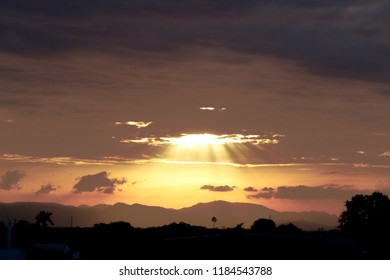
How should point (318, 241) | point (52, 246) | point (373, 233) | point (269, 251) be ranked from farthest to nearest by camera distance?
point (373, 233), point (52, 246), point (318, 241), point (269, 251)

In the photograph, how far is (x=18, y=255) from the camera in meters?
101

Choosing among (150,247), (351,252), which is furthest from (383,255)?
(150,247)

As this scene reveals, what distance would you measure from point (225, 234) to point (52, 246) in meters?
25.8

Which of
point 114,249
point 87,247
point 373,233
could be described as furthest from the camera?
point 373,233

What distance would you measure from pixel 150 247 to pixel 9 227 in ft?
61.7

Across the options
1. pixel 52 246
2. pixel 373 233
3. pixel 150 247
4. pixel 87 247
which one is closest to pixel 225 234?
pixel 150 247
